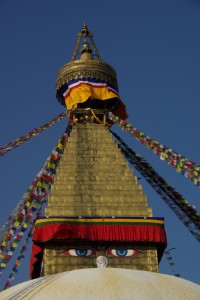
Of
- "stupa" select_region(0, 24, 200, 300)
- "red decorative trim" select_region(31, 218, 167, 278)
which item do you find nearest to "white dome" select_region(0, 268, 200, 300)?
"stupa" select_region(0, 24, 200, 300)

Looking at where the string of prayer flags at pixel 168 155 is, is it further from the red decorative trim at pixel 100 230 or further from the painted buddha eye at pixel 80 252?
the painted buddha eye at pixel 80 252

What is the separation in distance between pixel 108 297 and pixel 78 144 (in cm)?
1250

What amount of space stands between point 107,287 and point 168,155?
10.8 meters

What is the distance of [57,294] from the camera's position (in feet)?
17.0

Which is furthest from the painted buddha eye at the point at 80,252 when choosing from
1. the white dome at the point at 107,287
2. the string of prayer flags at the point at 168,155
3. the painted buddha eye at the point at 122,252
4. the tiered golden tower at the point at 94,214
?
the white dome at the point at 107,287

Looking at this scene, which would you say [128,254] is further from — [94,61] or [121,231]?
[94,61]

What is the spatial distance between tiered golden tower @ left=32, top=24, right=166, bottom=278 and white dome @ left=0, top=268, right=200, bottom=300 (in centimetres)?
815

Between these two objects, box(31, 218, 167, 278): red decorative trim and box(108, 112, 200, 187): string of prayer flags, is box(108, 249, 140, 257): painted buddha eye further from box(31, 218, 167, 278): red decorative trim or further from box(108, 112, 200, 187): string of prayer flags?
box(108, 112, 200, 187): string of prayer flags

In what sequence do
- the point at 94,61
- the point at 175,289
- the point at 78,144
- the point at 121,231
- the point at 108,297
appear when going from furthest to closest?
the point at 94,61
the point at 78,144
the point at 121,231
the point at 175,289
the point at 108,297

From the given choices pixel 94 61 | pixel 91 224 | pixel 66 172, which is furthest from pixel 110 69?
pixel 91 224

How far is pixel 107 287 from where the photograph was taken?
206 inches

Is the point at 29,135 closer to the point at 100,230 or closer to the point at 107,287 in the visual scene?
the point at 100,230

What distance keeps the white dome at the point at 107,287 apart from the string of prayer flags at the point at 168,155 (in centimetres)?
840

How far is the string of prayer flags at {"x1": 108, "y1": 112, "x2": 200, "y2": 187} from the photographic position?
14.1 metres
